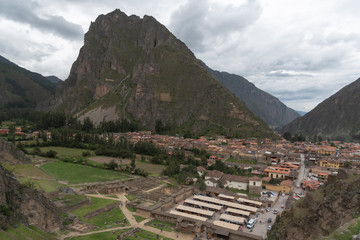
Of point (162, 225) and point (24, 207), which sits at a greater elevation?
point (24, 207)

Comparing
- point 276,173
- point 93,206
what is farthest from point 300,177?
point 93,206

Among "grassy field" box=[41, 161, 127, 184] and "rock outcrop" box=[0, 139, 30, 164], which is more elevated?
"rock outcrop" box=[0, 139, 30, 164]

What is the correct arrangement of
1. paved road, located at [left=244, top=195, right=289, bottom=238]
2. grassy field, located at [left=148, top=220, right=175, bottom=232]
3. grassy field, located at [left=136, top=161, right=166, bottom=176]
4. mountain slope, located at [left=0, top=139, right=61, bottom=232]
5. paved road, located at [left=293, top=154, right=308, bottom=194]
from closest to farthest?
1. mountain slope, located at [left=0, top=139, right=61, bottom=232]
2. grassy field, located at [left=148, top=220, right=175, bottom=232]
3. paved road, located at [left=244, top=195, right=289, bottom=238]
4. paved road, located at [left=293, top=154, right=308, bottom=194]
5. grassy field, located at [left=136, top=161, right=166, bottom=176]

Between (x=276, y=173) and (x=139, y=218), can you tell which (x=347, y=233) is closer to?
(x=139, y=218)

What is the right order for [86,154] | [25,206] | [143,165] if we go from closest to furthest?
[25,206]
[143,165]
[86,154]

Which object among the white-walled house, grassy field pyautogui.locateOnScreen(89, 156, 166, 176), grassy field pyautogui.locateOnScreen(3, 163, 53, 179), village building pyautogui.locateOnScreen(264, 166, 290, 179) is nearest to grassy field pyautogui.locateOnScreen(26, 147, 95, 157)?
grassy field pyautogui.locateOnScreen(89, 156, 166, 176)

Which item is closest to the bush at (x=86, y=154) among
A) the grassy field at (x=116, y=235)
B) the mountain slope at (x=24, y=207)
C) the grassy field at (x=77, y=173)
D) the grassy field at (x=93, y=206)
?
the grassy field at (x=77, y=173)

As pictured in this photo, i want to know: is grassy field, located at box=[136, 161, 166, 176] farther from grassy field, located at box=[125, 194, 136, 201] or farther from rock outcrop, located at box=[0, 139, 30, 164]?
rock outcrop, located at box=[0, 139, 30, 164]
